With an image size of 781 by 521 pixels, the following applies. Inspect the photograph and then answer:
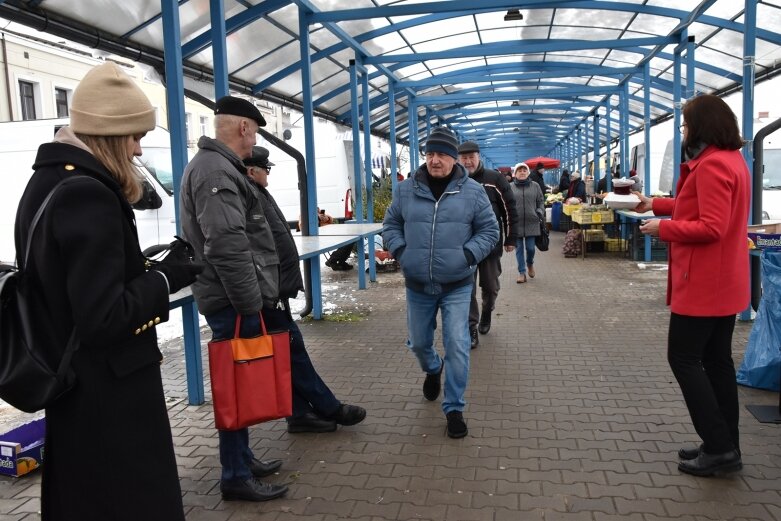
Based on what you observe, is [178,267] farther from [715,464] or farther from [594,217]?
[594,217]

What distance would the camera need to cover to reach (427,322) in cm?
420

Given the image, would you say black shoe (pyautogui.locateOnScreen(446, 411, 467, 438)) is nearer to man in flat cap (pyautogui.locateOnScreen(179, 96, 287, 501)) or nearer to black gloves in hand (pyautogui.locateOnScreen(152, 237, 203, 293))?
man in flat cap (pyautogui.locateOnScreen(179, 96, 287, 501))

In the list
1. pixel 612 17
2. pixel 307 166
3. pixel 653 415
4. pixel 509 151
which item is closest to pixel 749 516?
pixel 653 415

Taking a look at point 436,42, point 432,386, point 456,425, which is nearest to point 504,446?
point 456,425

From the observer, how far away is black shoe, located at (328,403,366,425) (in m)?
4.21

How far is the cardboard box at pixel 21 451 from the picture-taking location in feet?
12.0

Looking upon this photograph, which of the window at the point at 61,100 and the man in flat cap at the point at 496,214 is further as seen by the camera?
the window at the point at 61,100

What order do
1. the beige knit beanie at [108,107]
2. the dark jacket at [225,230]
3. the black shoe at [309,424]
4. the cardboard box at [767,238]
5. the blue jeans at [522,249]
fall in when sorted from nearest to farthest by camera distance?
the beige knit beanie at [108,107] < the dark jacket at [225,230] < the black shoe at [309,424] < the cardboard box at [767,238] < the blue jeans at [522,249]

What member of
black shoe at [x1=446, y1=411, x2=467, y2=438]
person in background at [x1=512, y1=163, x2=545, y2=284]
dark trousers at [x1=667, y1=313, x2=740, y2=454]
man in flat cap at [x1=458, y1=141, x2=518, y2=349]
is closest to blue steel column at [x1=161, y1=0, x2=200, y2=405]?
black shoe at [x1=446, y1=411, x2=467, y2=438]

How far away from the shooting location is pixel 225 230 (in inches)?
121

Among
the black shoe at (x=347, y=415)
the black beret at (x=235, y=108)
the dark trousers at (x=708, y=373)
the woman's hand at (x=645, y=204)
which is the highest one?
the black beret at (x=235, y=108)

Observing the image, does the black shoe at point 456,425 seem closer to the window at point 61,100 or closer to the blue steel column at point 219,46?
the blue steel column at point 219,46

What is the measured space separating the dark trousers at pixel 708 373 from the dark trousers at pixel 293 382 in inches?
79.8

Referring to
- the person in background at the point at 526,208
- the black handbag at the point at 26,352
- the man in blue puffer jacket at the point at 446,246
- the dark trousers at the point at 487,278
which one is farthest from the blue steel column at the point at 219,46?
the person in background at the point at 526,208
